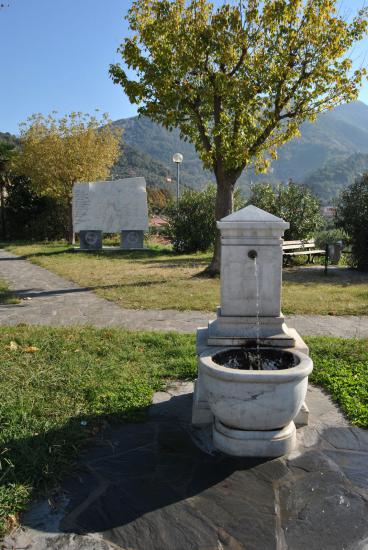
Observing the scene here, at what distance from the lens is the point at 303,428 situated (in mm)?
3730

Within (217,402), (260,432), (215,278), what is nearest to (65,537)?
(217,402)

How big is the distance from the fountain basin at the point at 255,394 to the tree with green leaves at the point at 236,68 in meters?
7.94

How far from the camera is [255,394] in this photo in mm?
3053

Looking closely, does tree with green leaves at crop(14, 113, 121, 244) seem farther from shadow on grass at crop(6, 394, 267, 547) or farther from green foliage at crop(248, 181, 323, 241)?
shadow on grass at crop(6, 394, 267, 547)

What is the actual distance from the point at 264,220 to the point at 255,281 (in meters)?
0.50

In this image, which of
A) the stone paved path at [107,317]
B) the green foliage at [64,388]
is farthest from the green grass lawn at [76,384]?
the stone paved path at [107,317]

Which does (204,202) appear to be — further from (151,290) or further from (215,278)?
(151,290)

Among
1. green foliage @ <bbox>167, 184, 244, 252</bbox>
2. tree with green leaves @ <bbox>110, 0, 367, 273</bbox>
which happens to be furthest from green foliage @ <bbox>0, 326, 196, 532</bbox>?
green foliage @ <bbox>167, 184, 244, 252</bbox>

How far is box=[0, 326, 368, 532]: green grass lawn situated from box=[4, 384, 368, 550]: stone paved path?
20cm

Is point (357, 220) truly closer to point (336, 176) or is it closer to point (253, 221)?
point (253, 221)

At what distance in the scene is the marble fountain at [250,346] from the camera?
3148 mm

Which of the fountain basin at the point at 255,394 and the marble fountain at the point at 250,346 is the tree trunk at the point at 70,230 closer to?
the marble fountain at the point at 250,346

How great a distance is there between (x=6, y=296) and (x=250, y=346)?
22.3 feet

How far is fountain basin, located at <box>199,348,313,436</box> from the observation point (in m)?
3.03
